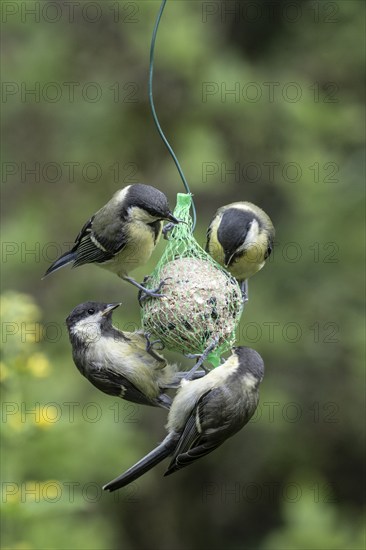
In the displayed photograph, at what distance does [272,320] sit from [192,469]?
1.89 meters

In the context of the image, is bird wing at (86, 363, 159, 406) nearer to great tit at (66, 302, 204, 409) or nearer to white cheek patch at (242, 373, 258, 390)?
great tit at (66, 302, 204, 409)

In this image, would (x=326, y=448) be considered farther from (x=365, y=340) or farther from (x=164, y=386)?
(x=164, y=386)

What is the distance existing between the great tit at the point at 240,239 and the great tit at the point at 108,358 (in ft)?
2.29

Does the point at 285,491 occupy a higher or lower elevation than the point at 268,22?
lower

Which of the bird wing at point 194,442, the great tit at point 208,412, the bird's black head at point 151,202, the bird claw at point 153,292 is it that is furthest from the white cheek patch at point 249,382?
the bird's black head at point 151,202

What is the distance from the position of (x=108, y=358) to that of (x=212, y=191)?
3.76 m

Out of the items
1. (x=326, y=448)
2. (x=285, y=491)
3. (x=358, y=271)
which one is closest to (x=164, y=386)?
(x=358, y=271)

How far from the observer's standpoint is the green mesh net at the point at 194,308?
145 inches

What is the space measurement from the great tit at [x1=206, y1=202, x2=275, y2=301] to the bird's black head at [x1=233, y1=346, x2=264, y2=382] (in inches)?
22.1

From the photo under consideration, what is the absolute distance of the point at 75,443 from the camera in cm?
512

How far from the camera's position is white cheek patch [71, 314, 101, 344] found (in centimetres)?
372

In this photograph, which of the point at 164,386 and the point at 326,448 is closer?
the point at 164,386

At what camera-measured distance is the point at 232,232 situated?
408 centimetres

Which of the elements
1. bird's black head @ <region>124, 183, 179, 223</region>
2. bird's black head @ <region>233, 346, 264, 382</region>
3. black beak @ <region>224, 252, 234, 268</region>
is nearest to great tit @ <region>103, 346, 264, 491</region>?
bird's black head @ <region>233, 346, 264, 382</region>
